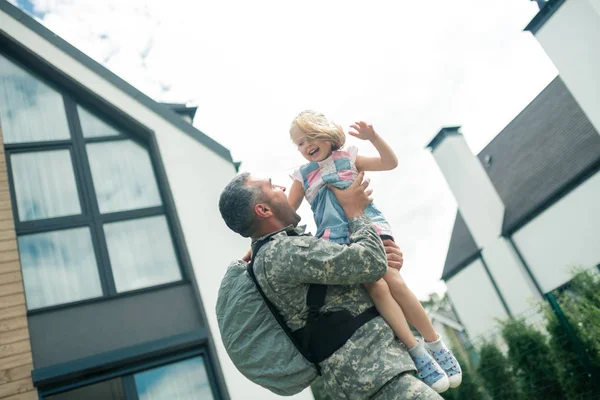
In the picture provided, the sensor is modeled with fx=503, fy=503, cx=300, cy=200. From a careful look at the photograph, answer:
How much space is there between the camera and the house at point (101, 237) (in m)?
6.80

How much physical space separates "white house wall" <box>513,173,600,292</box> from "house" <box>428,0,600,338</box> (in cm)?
3

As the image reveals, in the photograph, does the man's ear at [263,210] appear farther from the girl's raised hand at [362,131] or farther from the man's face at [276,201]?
the girl's raised hand at [362,131]

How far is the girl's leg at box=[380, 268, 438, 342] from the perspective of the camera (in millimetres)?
2516

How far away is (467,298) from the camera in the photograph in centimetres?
2367

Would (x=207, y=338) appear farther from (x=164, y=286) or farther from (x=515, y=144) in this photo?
(x=515, y=144)

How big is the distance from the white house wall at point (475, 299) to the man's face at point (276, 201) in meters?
20.2

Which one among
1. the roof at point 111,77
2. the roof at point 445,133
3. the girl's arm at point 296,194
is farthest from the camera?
the roof at point 445,133

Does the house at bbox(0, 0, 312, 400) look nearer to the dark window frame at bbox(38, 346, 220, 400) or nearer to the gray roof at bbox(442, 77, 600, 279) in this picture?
the dark window frame at bbox(38, 346, 220, 400)

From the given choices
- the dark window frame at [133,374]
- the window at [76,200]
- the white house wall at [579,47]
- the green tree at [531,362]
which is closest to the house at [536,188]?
the white house wall at [579,47]

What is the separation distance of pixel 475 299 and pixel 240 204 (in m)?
22.5

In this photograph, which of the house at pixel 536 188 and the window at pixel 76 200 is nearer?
the window at pixel 76 200

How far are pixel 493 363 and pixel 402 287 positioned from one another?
501 inches

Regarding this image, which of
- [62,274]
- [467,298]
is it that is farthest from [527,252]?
[62,274]

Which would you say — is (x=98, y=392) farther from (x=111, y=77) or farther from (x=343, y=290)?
(x=343, y=290)
